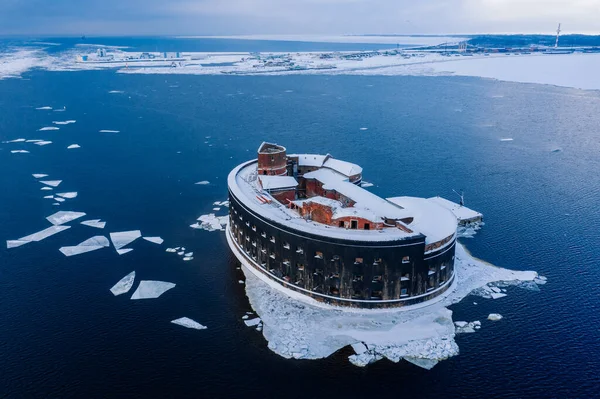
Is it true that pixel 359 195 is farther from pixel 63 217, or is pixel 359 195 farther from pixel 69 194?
pixel 69 194

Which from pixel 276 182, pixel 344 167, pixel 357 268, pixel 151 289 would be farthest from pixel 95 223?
pixel 357 268

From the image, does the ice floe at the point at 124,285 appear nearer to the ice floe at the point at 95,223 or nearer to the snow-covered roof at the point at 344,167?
the ice floe at the point at 95,223

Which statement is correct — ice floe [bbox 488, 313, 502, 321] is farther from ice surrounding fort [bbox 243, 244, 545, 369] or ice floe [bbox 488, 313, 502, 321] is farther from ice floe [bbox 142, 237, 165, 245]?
ice floe [bbox 142, 237, 165, 245]

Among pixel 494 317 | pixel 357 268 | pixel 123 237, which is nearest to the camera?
pixel 357 268

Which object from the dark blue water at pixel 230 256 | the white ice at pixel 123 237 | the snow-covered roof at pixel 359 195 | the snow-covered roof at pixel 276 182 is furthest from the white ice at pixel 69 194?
the snow-covered roof at pixel 359 195

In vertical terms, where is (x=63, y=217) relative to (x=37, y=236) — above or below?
above
